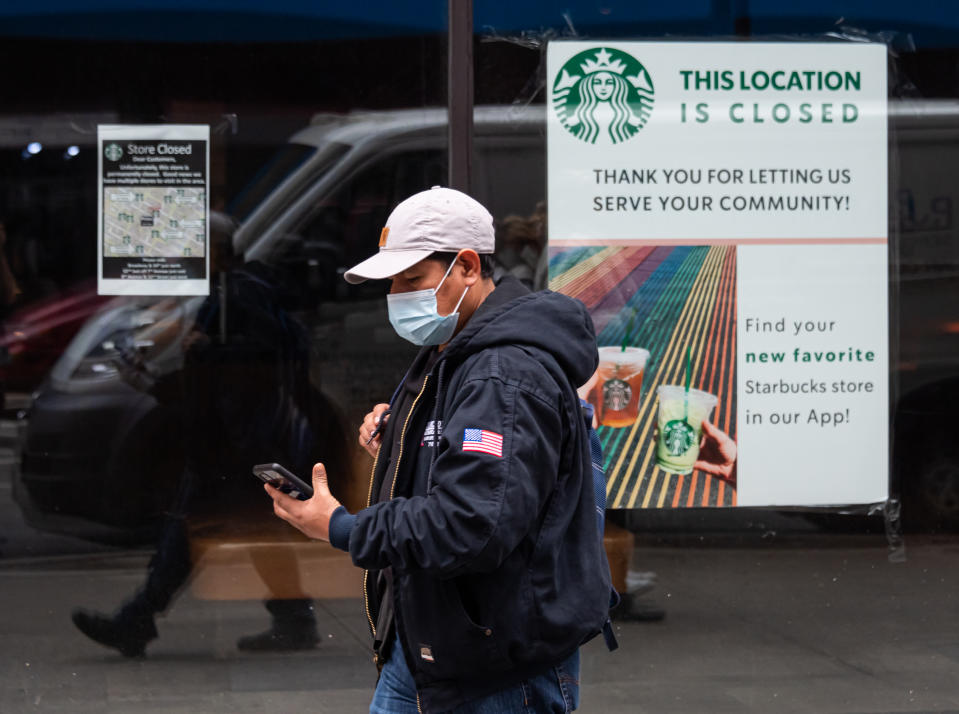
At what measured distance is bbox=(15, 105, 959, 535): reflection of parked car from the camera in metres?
4.97

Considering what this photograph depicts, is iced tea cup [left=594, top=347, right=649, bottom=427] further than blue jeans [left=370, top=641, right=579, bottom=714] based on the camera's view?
Yes

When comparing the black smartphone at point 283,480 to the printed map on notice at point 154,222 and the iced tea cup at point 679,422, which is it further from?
the iced tea cup at point 679,422

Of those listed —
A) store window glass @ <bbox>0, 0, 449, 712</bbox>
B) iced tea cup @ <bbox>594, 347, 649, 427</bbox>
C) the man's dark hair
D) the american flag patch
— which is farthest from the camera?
iced tea cup @ <bbox>594, 347, 649, 427</bbox>

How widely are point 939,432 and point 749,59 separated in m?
1.69

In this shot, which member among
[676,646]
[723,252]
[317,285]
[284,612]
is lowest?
[676,646]

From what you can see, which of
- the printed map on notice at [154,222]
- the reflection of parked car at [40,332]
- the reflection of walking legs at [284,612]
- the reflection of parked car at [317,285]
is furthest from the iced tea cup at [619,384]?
the reflection of parked car at [40,332]

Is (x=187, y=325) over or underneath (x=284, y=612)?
over

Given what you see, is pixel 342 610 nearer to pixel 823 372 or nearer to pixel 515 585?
pixel 823 372

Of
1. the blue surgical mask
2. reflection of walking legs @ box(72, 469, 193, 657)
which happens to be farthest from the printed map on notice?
the blue surgical mask

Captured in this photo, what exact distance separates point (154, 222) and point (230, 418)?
0.82 meters

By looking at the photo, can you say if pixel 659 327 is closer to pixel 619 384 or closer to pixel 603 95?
pixel 619 384

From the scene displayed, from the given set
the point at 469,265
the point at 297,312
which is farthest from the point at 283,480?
the point at 297,312

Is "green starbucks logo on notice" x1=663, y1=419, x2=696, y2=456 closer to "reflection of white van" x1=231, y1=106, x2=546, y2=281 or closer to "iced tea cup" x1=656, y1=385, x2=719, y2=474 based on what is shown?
"iced tea cup" x1=656, y1=385, x2=719, y2=474

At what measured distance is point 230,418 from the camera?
198 inches
